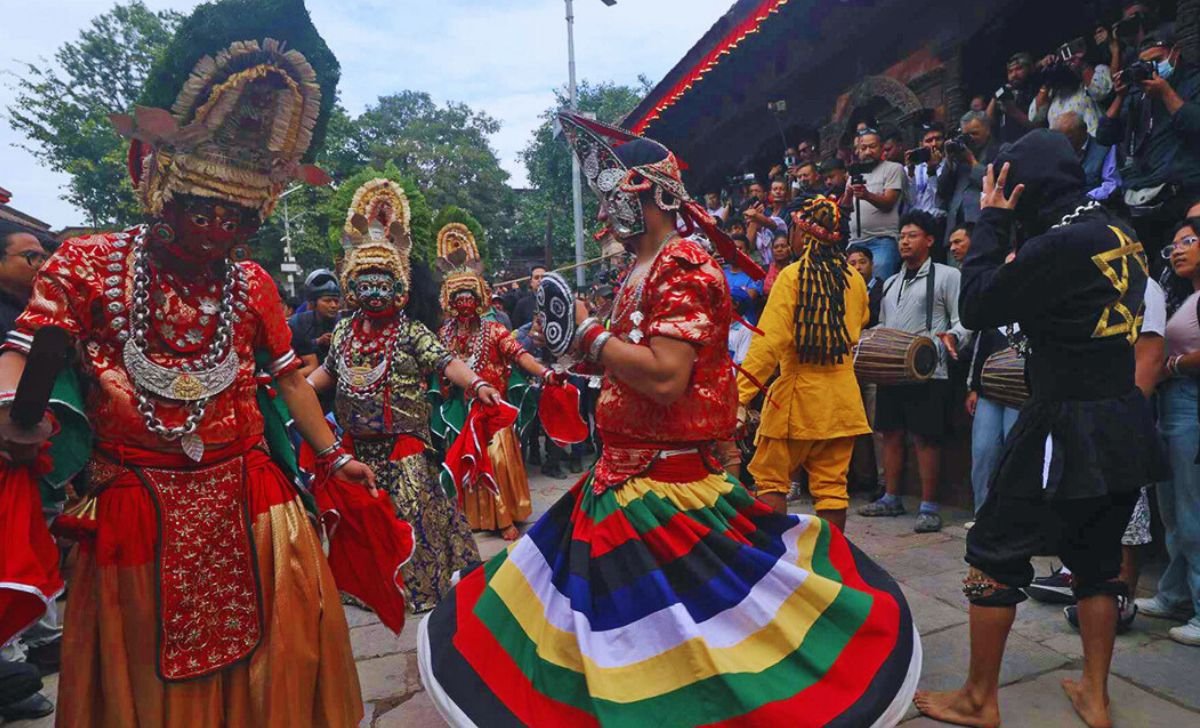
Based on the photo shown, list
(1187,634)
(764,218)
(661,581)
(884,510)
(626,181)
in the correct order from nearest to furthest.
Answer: (661,581) < (626,181) < (1187,634) < (884,510) < (764,218)

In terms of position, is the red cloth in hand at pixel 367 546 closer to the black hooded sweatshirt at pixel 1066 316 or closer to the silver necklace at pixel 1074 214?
the black hooded sweatshirt at pixel 1066 316

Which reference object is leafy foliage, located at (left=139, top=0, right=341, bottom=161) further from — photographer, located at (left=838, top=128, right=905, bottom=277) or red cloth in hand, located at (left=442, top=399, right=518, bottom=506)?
photographer, located at (left=838, top=128, right=905, bottom=277)

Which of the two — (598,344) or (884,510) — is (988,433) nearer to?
(884,510)

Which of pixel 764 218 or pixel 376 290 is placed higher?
pixel 764 218

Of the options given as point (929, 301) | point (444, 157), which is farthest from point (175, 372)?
point (444, 157)

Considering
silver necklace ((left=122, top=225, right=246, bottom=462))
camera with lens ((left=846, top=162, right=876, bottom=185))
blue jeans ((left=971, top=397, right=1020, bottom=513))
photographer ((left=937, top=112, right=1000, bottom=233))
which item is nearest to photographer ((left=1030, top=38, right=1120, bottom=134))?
photographer ((left=937, top=112, right=1000, bottom=233))

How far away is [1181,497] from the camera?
340cm

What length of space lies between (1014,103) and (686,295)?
17.6 ft

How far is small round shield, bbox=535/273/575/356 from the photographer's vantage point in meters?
2.44

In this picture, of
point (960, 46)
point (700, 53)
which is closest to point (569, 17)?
point (700, 53)

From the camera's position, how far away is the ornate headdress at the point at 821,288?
4.07 m

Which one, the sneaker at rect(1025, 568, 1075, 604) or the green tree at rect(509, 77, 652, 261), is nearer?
the sneaker at rect(1025, 568, 1075, 604)

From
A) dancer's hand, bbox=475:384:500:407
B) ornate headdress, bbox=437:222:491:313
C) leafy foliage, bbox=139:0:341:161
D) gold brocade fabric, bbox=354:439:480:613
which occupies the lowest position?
gold brocade fabric, bbox=354:439:480:613

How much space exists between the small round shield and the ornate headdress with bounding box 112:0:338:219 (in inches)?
36.4
